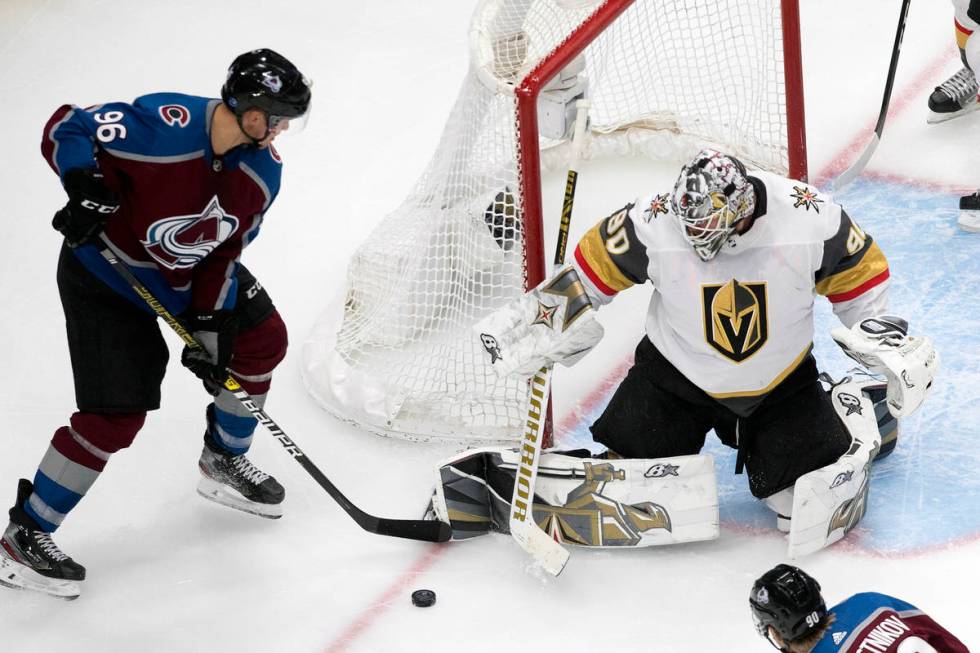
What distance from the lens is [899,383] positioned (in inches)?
113

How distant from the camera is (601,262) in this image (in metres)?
3.05

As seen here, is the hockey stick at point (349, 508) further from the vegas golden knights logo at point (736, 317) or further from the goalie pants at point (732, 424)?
the vegas golden knights logo at point (736, 317)

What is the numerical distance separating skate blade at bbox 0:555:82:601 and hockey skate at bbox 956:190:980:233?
2.61 metres

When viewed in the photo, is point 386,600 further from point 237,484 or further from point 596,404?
point 596,404

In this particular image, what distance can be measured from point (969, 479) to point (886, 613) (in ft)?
3.80

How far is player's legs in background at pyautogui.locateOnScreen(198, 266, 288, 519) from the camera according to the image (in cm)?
316

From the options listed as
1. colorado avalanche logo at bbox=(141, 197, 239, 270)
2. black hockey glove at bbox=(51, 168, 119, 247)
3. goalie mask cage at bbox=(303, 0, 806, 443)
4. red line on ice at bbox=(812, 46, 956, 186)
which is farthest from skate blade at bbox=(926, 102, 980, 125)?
black hockey glove at bbox=(51, 168, 119, 247)

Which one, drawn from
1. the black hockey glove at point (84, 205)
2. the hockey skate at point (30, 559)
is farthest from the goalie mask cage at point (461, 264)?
the black hockey glove at point (84, 205)

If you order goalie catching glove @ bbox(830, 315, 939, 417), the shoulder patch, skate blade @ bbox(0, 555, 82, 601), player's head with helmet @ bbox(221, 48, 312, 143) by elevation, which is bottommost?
skate blade @ bbox(0, 555, 82, 601)

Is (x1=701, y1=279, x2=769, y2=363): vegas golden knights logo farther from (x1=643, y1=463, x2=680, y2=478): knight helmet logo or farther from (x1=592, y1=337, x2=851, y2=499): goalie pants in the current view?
(x1=643, y1=463, x2=680, y2=478): knight helmet logo

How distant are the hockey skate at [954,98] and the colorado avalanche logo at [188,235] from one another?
100 inches

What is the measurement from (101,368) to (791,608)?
1517mm

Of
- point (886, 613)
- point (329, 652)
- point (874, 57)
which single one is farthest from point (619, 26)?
point (886, 613)

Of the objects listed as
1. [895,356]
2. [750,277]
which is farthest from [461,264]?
[895,356]
